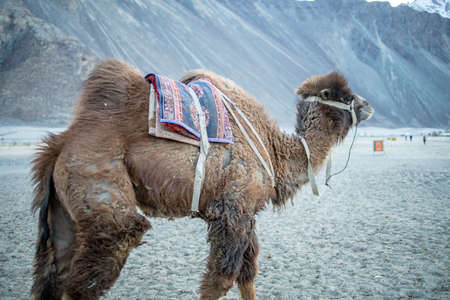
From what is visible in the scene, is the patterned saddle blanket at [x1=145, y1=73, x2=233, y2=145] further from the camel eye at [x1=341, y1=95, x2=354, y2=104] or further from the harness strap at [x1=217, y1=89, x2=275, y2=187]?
the camel eye at [x1=341, y1=95, x2=354, y2=104]

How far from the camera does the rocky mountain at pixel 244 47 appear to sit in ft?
155

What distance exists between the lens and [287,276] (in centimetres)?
420

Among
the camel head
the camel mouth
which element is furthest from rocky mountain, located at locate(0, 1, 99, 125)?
the camel mouth

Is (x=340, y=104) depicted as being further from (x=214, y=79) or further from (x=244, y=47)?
(x=244, y=47)

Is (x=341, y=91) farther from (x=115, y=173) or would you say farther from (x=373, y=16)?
(x=373, y=16)

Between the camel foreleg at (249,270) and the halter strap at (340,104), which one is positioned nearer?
the camel foreleg at (249,270)

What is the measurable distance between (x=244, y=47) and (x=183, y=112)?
70473 mm

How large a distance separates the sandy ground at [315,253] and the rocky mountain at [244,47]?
28448 millimetres

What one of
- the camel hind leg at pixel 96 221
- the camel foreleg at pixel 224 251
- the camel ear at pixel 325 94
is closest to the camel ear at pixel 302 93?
the camel ear at pixel 325 94

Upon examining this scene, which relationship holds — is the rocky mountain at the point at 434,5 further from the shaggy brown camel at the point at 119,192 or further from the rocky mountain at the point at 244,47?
the shaggy brown camel at the point at 119,192

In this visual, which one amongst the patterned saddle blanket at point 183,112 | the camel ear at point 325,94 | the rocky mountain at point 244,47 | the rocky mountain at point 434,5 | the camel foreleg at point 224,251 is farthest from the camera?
the rocky mountain at point 434,5

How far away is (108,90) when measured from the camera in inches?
111

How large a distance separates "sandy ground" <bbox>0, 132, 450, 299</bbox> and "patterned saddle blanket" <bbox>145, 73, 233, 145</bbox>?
71.8 inches

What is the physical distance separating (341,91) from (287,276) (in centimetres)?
222
